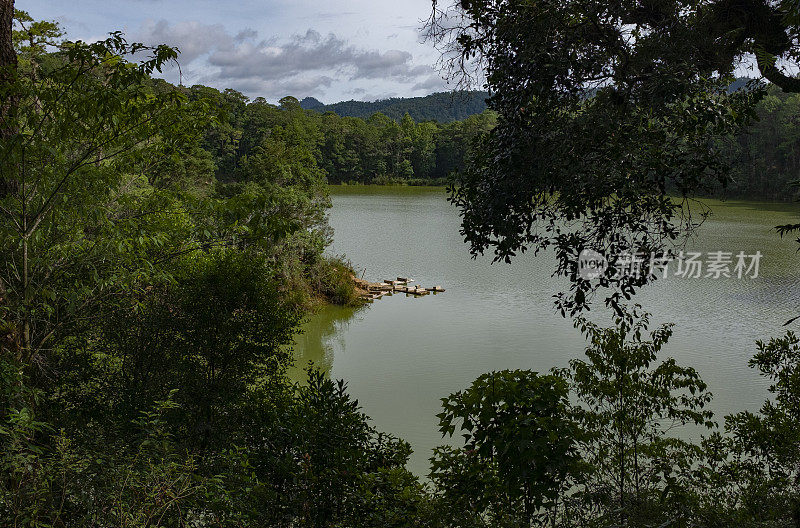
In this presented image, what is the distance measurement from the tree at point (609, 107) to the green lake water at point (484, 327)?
3.17m

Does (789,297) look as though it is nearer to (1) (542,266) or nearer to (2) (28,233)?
(1) (542,266)

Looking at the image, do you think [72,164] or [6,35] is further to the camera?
[6,35]

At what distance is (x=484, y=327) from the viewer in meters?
11.3

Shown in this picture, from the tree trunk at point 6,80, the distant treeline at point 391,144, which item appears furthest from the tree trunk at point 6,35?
the distant treeline at point 391,144

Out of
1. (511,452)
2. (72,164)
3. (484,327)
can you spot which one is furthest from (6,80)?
(484,327)

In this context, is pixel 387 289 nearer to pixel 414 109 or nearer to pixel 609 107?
pixel 609 107

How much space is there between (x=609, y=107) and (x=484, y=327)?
828 cm

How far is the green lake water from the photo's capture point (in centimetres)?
789

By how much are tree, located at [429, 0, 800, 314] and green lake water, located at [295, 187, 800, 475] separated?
317cm

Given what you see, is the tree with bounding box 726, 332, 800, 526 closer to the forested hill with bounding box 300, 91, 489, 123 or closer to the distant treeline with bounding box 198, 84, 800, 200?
the distant treeline with bounding box 198, 84, 800, 200

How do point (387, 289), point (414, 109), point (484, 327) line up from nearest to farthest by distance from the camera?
point (484, 327)
point (387, 289)
point (414, 109)

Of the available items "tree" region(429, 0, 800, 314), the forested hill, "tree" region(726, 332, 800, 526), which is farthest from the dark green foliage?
the forested hill

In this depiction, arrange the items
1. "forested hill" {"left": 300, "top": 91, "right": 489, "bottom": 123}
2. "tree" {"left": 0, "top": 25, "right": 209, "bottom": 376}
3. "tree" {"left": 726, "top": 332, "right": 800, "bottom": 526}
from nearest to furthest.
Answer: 1. "tree" {"left": 0, "top": 25, "right": 209, "bottom": 376}
2. "tree" {"left": 726, "top": 332, "right": 800, "bottom": 526}
3. "forested hill" {"left": 300, "top": 91, "right": 489, "bottom": 123}

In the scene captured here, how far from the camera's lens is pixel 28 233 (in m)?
3.24
